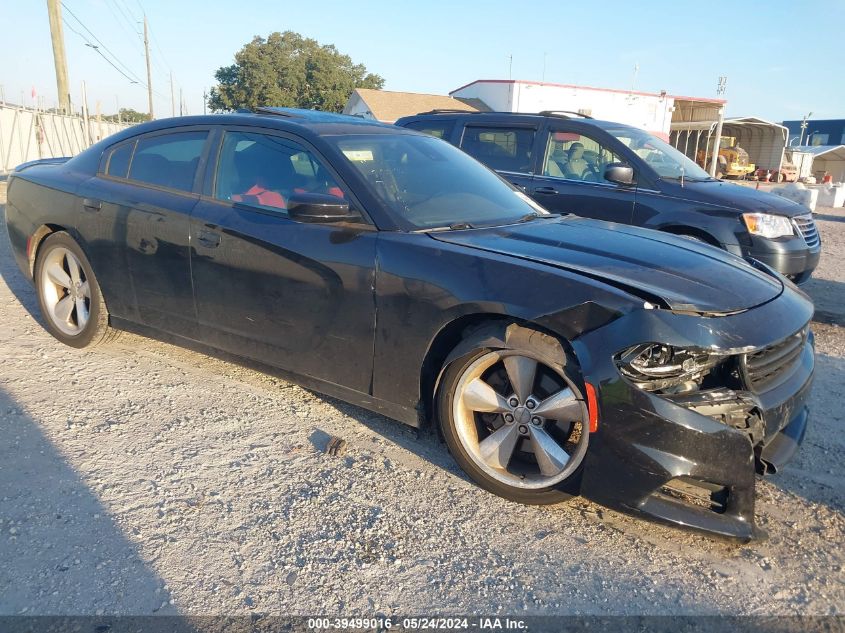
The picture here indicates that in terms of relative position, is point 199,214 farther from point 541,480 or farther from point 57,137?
point 57,137

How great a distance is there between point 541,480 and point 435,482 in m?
0.52

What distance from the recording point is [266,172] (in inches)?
145

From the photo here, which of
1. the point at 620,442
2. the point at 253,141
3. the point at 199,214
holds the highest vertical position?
the point at 253,141

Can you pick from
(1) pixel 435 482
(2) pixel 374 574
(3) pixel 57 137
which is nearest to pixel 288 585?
(2) pixel 374 574

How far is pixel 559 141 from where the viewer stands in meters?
6.80

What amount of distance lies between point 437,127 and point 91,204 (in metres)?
4.35

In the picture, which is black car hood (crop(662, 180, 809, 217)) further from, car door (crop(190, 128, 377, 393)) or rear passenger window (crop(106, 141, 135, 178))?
rear passenger window (crop(106, 141, 135, 178))

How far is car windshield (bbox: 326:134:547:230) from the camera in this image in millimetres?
3363

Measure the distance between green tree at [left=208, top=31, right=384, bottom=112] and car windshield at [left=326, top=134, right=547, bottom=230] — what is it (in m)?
46.9

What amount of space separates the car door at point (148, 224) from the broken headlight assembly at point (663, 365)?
2.53 meters

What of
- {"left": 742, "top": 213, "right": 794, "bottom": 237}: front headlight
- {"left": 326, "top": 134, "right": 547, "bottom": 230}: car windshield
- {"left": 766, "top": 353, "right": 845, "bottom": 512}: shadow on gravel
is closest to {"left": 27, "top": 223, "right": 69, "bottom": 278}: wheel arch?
{"left": 326, "top": 134, "right": 547, "bottom": 230}: car windshield

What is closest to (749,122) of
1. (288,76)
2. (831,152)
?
(831,152)

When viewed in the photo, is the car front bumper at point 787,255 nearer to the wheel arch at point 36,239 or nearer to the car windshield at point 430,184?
the car windshield at point 430,184

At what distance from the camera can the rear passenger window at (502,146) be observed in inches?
273
